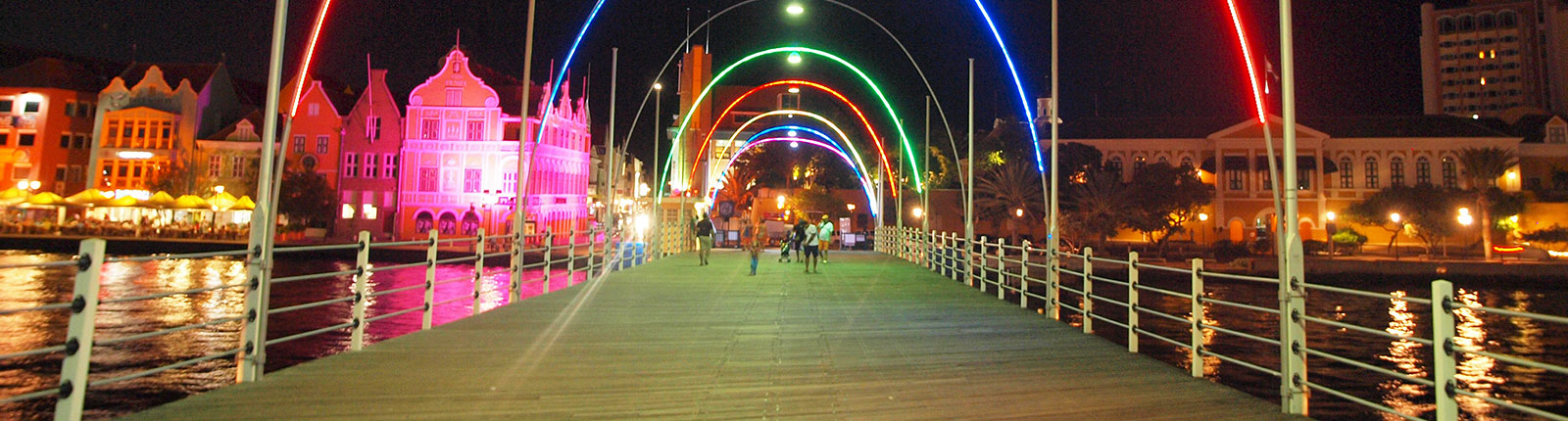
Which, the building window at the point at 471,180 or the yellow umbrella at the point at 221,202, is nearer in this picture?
the yellow umbrella at the point at 221,202

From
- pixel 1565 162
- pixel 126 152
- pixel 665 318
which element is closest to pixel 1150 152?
pixel 1565 162

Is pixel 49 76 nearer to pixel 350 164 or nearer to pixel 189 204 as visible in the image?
pixel 350 164

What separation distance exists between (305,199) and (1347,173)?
63.1 meters

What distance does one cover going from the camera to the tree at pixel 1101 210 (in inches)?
1917

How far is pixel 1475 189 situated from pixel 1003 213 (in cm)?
2756

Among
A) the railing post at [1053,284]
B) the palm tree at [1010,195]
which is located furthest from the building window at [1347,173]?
the railing post at [1053,284]

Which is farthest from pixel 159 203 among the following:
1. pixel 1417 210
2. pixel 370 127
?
pixel 1417 210

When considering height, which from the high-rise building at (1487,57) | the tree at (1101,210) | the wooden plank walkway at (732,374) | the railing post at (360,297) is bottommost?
the wooden plank walkway at (732,374)

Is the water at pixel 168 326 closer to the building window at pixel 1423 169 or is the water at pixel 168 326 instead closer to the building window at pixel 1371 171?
the building window at pixel 1371 171

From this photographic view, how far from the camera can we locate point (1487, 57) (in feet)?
367

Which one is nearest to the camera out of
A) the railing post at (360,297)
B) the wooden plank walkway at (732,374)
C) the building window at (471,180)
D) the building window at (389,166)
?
the wooden plank walkway at (732,374)

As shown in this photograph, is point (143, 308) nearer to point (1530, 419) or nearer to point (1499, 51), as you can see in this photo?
point (1530, 419)

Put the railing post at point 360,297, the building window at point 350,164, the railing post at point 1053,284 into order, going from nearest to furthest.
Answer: the railing post at point 360,297 < the railing post at point 1053,284 < the building window at point 350,164

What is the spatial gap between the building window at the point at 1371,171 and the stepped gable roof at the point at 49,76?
80.8 metres
